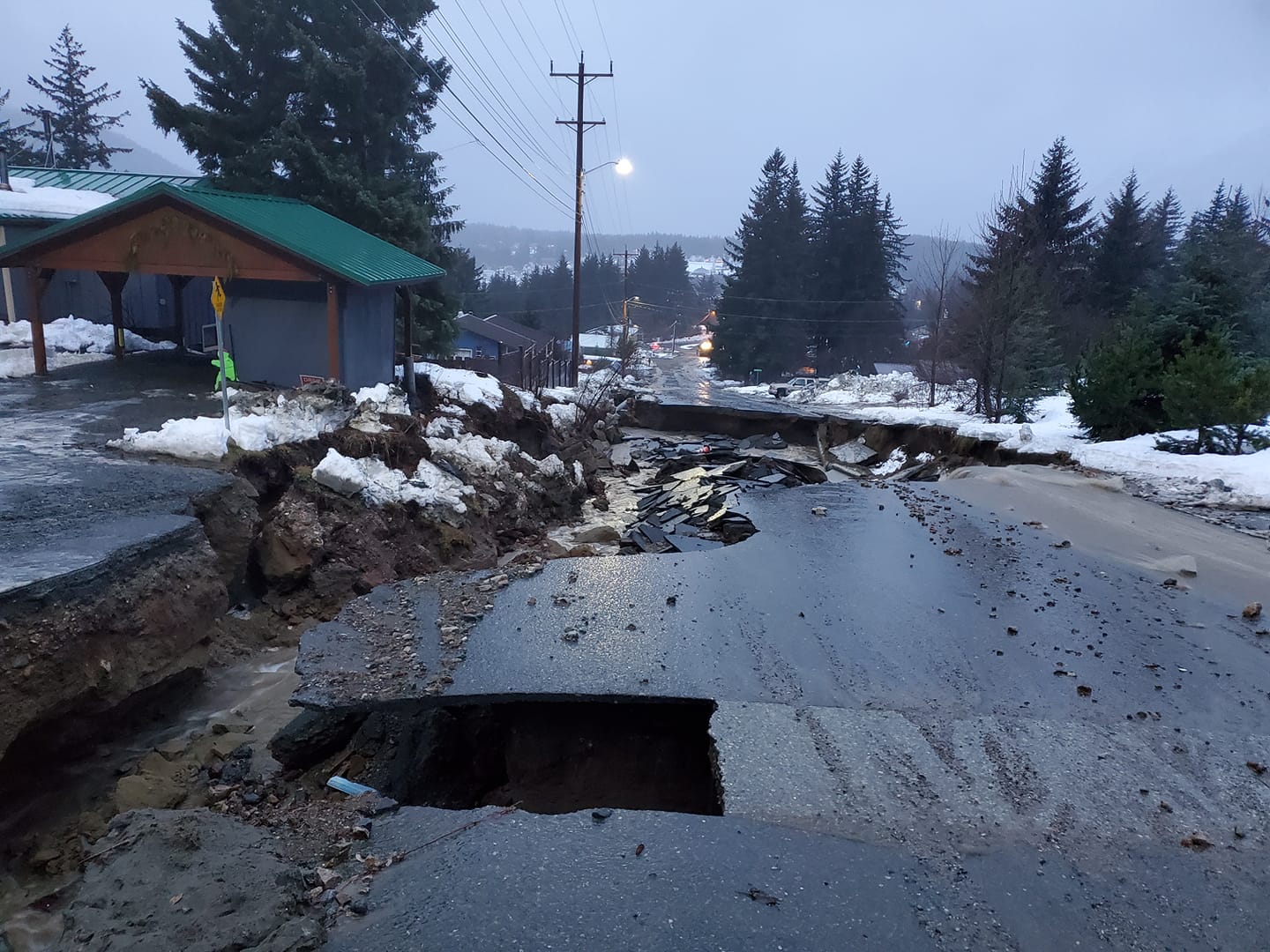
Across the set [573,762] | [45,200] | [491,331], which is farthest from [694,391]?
[573,762]

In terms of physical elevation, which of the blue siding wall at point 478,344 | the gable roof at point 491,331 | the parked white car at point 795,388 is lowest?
the parked white car at point 795,388

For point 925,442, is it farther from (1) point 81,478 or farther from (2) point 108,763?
(2) point 108,763

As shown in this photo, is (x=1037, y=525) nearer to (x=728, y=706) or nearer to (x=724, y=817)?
(x=728, y=706)

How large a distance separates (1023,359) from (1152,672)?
811 inches

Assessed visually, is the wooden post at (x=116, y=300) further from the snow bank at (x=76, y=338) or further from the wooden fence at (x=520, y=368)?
the wooden fence at (x=520, y=368)

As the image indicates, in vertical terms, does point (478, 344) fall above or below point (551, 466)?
above

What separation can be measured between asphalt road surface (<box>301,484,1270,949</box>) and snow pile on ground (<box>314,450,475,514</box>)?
417 cm

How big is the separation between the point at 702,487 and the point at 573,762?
31.1ft

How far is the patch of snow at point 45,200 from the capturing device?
59.2ft

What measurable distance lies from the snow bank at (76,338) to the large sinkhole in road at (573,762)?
1688 centimetres


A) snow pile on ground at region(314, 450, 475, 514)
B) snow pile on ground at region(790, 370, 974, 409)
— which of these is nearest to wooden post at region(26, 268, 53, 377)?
snow pile on ground at region(314, 450, 475, 514)

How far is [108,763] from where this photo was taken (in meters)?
5.79

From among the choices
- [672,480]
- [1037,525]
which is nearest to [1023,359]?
[672,480]

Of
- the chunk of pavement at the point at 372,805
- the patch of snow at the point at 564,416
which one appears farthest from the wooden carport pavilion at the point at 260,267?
the chunk of pavement at the point at 372,805
